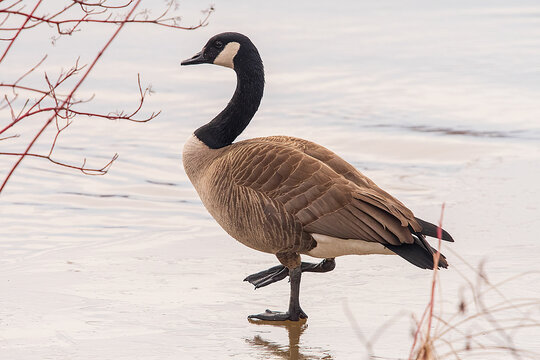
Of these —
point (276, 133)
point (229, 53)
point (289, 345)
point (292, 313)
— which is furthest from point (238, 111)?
point (276, 133)

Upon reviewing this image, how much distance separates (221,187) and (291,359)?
1.43 m

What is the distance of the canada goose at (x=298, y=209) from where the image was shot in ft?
18.8

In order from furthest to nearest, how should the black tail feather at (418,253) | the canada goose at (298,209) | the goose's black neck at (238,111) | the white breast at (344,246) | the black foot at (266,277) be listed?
the goose's black neck at (238,111) < the black foot at (266,277) < the white breast at (344,246) < the canada goose at (298,209) < the black tail feather at (418,253)

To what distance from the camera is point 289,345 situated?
5.48m

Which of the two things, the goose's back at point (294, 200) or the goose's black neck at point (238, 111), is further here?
the goose's black neck at point (238, 111)

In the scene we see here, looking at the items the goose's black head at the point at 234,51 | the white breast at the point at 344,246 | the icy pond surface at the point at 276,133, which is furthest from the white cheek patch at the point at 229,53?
the white breast at the point at 344,246

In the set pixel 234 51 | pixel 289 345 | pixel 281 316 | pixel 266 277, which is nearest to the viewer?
pixel 289 345

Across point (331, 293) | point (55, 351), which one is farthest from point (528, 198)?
point (55, 351)

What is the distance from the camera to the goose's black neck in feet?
22.3

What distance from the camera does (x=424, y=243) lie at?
5.71m

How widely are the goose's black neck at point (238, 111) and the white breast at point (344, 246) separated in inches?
47.7

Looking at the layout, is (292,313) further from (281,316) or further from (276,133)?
(276,133)

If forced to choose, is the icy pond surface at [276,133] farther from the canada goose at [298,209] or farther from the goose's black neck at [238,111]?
the goose's black neck at [238,111]

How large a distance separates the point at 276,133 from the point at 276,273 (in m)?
4.67
